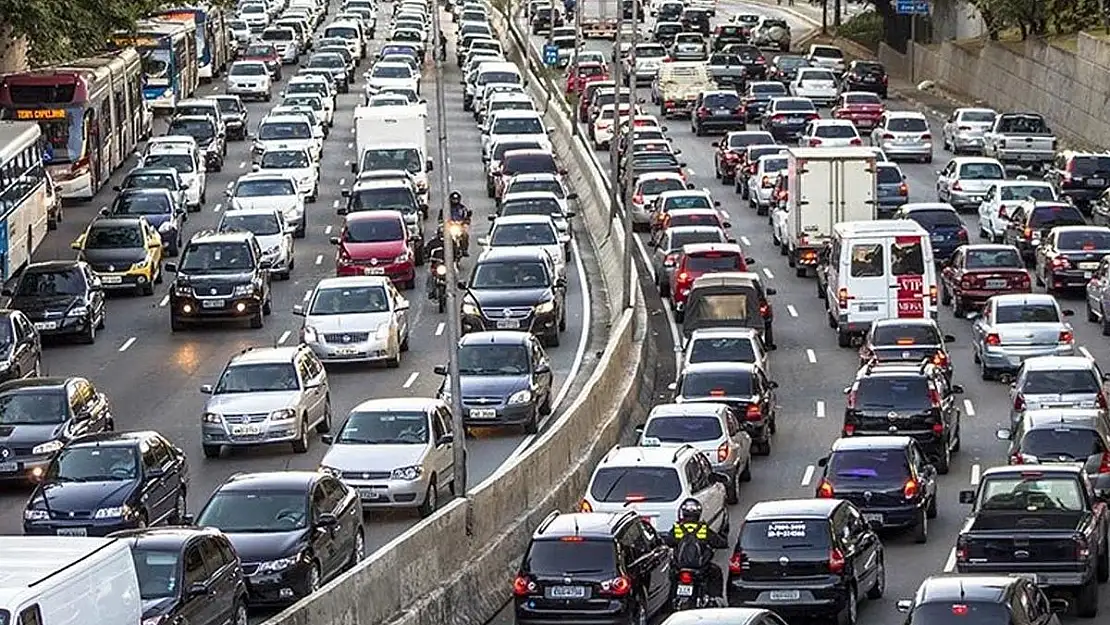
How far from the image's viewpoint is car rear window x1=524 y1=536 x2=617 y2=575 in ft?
96.9

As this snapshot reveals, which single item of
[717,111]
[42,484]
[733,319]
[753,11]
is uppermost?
[42,484]

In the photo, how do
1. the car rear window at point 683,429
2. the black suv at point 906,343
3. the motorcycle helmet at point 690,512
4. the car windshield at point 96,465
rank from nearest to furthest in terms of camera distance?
the motorcycle helmet at point 690,512
the car windshield at point 96,465
the car rear window at point 683,429
the black suv at point 906,343

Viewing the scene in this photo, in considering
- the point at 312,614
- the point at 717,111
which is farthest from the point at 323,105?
the point at 312,614

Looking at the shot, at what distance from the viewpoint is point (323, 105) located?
90.9 metres

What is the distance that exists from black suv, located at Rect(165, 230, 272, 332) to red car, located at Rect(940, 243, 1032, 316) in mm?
13423

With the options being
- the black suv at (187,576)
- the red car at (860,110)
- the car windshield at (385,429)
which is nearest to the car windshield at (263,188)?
the red car at (860,110)

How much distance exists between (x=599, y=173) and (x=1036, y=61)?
2465cm

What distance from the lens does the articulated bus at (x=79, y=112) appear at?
219ft

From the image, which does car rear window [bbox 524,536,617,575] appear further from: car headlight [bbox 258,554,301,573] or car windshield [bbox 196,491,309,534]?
car windshield [bbox 196,491,309,534]

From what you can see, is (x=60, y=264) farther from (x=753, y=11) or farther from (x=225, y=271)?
(x=753, y=11)

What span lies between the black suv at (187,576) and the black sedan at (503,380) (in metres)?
14.7

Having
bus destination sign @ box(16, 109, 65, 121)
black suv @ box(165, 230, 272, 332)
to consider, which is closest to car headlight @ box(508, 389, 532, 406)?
black suv @ box(165, 230, 272, 332)

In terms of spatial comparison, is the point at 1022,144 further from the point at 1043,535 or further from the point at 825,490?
the point at 1043,535

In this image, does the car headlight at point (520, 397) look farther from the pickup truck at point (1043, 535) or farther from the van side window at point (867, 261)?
the pickup truck at point (1043, 535)
